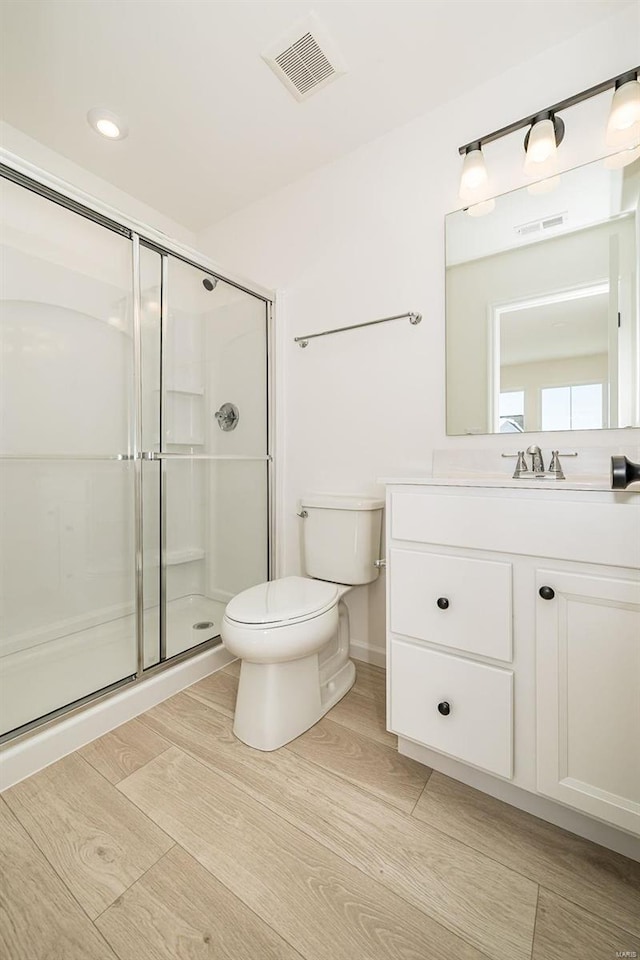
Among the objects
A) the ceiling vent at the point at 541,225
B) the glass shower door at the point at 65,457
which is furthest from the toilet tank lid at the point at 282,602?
the ceiling vent at the point at 541,225

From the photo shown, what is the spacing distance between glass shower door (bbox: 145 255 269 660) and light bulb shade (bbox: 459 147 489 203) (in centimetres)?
105

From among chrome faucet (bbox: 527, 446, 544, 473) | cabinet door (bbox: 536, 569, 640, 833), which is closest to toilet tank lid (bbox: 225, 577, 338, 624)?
cabinet door (bbox: 536, 569, 640, 833)

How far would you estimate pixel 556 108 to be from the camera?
1277mm

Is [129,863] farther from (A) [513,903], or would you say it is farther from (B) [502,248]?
(B) [502,248]

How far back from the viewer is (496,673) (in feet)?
3.22

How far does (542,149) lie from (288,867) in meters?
2.13

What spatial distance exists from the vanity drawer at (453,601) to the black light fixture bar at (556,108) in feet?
4.76

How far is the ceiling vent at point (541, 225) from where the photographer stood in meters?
1.32

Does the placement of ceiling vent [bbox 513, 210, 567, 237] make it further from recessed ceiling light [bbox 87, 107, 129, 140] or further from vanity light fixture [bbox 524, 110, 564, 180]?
recessed ceiling light [bbox 87, 107, 129, 140]

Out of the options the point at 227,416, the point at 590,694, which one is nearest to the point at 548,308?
the point at 590,694

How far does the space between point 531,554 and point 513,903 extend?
2.34ft

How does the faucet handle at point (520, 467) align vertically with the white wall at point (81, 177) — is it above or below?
below

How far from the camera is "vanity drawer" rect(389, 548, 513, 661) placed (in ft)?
3.21

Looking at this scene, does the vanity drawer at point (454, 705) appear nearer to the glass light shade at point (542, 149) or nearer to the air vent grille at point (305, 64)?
the glass light shade at point (542, 149)
